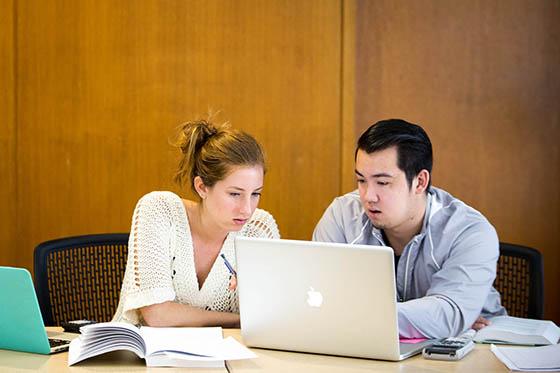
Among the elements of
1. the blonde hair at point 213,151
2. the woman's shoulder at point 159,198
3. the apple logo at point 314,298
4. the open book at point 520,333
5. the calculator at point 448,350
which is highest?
the blonde hair at point 213,151

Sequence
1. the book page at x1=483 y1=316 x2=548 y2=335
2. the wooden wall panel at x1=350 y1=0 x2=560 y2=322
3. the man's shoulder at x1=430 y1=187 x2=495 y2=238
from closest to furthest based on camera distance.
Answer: the book page at x1=483 y1=316 x2=548 y2=335 → the man's shoulder at x1=430 y1=187 x2=495 y2=238 → the wooden wall panel at x1=350 y1=0 x2=560 y2=322

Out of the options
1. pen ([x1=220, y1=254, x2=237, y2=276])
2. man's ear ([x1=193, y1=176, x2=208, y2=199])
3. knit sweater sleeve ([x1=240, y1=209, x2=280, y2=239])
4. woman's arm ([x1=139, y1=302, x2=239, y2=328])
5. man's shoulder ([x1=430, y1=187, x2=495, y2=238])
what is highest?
man's ear ([x1=193, y1=176, x2=208, y2=199])

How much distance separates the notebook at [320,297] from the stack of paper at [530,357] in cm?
22

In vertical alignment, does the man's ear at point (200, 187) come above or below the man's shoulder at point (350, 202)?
above

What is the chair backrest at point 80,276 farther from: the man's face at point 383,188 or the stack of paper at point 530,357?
the stack of paper at point 530,357

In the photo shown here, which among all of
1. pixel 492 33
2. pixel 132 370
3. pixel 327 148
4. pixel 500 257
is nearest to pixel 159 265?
pixel 132 370

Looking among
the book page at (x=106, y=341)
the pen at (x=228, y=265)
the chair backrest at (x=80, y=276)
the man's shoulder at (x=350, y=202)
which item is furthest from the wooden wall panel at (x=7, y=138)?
the book page at (x=106, y=341)

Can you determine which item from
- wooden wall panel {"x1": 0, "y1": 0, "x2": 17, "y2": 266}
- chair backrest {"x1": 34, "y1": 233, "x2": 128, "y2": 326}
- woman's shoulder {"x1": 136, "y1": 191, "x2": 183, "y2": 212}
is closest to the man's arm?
woman's shoulder {"x1": 136, "y1": 191, "x2": 183, "y2": 212}

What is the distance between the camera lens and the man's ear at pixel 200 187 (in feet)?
10.1

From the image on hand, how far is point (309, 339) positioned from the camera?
95.2 inches

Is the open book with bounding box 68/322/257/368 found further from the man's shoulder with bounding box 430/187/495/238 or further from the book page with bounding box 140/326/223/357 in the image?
the man's shoulder with bounding box 430/187/495/238

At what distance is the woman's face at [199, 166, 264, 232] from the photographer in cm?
299

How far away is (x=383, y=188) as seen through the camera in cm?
297

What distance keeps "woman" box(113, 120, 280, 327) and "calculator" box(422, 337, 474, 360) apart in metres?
0.71
